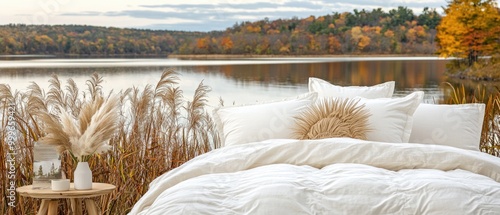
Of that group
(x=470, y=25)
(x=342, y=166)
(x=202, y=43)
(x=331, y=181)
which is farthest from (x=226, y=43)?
(x=470, y=25)

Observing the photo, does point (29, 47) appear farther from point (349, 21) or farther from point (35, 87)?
point (349, 21)

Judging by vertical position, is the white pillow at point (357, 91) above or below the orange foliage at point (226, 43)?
below

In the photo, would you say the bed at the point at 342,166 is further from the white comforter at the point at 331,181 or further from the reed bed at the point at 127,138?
the reed bed at the point at 127,138

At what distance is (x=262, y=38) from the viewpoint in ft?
36.5

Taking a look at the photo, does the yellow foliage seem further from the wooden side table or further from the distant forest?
the wooden side table

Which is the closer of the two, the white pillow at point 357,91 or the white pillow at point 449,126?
the white pillow at point 449,126

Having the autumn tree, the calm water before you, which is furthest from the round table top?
the autumn tree

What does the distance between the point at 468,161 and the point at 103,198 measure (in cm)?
222

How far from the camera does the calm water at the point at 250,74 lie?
11391 millimetres

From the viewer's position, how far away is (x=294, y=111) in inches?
169

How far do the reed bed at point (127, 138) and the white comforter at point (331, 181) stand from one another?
1174 mm

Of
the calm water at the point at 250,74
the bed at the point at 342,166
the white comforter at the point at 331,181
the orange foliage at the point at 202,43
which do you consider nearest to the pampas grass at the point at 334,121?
the bed at the point at 342,166

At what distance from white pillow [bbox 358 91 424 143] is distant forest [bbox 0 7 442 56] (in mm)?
4971

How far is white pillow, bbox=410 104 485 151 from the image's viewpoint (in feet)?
14.2
